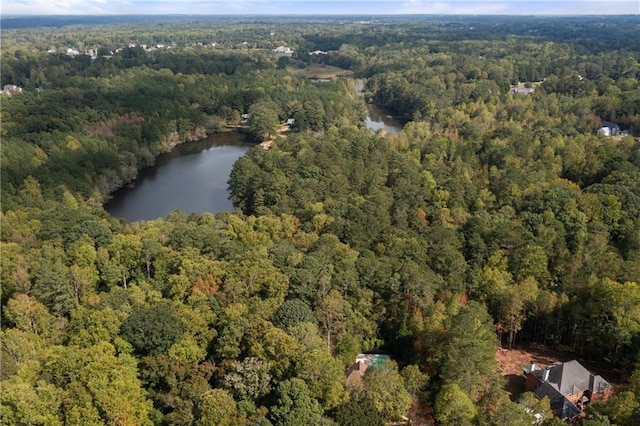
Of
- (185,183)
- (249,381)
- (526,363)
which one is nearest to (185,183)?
(185,183)

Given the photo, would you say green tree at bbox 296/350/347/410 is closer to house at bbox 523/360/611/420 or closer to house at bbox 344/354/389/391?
house at bbox 344/354/389/391

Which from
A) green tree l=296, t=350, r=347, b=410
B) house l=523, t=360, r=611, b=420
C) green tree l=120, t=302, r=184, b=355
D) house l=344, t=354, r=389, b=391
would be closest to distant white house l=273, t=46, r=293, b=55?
house l=344, t=354, r=389, b=391

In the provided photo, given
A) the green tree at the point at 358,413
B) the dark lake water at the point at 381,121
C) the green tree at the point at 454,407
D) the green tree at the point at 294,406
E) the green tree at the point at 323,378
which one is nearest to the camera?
the green tree at the point at 294,406

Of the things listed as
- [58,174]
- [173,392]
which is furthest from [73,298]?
[58,174]

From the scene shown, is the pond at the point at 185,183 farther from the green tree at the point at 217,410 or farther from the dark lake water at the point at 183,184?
the green tree at the point at 217,410

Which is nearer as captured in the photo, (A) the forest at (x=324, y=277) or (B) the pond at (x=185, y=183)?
(A) the forest at (x=324, y=277)

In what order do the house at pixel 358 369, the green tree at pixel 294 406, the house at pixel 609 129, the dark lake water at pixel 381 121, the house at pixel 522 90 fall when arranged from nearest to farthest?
the green tree at pixel 294 406, the house at pixel 358 369, the house at pixel 609 129, the dark lake water at pixel 381 121, the house at pixel 522 90

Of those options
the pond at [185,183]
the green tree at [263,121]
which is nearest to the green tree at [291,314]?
the pond at [185,183]
